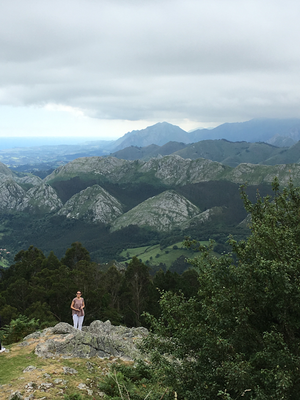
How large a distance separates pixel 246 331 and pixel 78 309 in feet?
61.5

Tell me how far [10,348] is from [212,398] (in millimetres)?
→ 16816

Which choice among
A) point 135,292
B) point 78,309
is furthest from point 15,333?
point 135,292

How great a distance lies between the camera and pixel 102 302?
54.0 metres

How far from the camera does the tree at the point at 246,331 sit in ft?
39.9

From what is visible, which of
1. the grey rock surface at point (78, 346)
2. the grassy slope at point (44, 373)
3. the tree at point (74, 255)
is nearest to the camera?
the grassy slope at point (44, 373)

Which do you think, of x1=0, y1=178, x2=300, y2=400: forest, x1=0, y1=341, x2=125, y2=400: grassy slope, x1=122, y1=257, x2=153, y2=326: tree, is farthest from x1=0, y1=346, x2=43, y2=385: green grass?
x1=122, y1=257, x2=153, y2=326: tree

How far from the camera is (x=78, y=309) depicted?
27969 millimetres

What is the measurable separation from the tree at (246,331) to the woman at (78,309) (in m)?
12.7

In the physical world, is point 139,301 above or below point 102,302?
below

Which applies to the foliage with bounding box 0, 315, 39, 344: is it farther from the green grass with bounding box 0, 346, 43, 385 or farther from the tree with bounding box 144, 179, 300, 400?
the tree with bounding box 144, 179, 300, 400

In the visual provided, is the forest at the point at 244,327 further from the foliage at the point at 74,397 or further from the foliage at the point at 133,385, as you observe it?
the foliage at the point at 74,397

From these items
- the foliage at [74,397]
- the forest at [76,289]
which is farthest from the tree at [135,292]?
the foliage at [74,397]

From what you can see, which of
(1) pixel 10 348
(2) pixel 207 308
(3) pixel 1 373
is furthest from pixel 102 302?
(2) pixel 207 308

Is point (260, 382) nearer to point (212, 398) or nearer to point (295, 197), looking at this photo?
point (212, 398)
